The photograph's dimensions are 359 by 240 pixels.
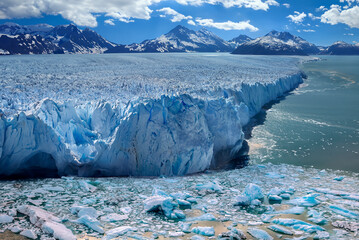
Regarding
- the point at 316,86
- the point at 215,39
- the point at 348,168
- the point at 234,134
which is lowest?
the point at 348,168

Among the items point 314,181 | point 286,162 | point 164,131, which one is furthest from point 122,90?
point 314,181

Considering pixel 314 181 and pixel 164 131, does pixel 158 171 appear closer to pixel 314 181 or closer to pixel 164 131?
pixel 164 131

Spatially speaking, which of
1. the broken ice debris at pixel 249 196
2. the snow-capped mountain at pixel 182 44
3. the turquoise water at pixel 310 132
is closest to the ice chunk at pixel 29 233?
the broken ice debris at pixel 249 196

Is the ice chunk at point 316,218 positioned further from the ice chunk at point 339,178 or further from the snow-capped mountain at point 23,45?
the snow-capped mountain at point 23,45

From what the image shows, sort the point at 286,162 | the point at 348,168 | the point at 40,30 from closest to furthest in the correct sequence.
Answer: the point at 348,168, the point at 286,162, the point at 40,30

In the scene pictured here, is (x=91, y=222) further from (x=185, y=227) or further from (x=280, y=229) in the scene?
(x=280, y=229)

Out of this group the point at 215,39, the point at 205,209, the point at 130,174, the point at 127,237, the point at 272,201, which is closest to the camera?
the point at 127,237
